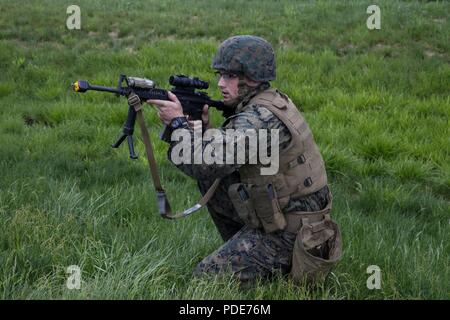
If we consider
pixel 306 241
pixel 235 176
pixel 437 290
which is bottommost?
pixel 437 290

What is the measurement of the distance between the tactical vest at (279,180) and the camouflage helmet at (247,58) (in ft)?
0.47

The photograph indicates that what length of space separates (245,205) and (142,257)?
0.70 metres

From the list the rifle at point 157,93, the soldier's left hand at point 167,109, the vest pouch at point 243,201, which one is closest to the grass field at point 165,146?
the vest pouch at point 243,201

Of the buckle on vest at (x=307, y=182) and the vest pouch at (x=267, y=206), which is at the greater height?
the buckle on vest at (x=307, y=182)

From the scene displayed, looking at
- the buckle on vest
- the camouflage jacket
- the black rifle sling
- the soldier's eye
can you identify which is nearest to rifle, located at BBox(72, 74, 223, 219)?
the black rifle sling

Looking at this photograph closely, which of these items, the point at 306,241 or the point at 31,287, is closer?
the point at 31,287

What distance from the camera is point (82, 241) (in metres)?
4.16

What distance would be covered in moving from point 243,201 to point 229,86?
2.44 feet

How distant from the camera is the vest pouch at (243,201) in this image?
3.82 metres

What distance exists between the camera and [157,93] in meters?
3.71

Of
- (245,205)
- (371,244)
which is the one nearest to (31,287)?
(245,205)

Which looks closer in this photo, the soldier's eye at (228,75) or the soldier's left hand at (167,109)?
the soldier's left hand at (167,109)

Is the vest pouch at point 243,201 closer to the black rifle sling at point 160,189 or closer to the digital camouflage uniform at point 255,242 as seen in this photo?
the digital camouflage uniform at point 255,242

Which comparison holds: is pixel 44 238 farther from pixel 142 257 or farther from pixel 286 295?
pixel 286 295
